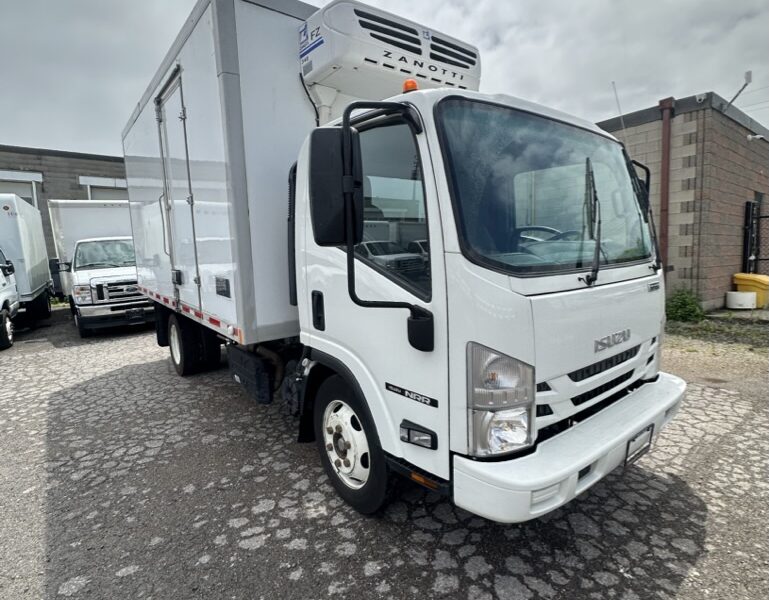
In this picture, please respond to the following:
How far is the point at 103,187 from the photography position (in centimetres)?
1820

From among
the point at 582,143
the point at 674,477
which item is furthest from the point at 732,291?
the point at 582,143

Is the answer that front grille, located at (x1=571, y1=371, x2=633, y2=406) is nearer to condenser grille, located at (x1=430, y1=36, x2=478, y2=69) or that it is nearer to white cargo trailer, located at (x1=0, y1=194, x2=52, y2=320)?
condenser grille, located at (x1=430, y1=36, x2=478, y2=69)

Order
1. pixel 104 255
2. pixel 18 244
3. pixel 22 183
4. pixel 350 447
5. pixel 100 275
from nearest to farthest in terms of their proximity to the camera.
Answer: pixel 350 447
pixel 100 275
pixel 104 255
pixel 18 244
pixel 22 183

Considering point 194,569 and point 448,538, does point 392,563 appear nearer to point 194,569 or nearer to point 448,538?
point 448,538

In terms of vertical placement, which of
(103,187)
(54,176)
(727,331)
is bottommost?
(727,331)

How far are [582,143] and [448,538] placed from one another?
234 centimetres

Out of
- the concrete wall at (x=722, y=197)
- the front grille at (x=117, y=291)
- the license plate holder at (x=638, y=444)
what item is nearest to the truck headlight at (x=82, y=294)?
the front grille at (x=117, y=291)

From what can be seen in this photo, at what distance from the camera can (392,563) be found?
2340 millimetres

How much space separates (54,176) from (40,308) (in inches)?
327

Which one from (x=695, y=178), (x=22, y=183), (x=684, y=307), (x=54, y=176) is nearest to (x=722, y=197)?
(x=695, y=178)

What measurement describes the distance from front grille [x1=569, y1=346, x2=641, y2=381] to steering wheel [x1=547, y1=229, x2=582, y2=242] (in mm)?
614

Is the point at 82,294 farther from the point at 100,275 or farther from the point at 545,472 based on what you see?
the point at 545,472

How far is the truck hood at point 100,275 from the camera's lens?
8.45 metres

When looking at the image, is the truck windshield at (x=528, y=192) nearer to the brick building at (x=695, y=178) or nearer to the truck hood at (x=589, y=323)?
the truck hood at (x=589, y=323)
